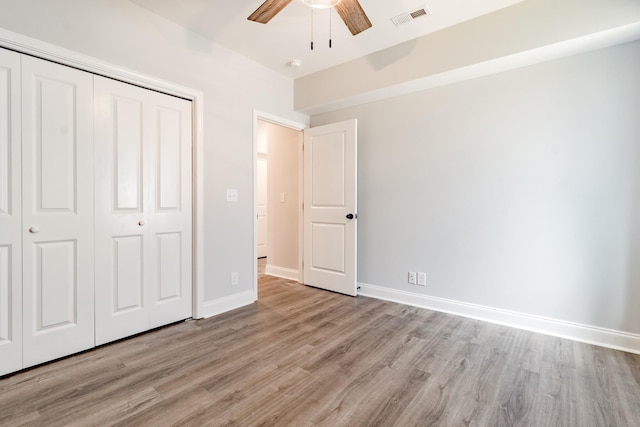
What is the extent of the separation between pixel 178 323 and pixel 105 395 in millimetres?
1017

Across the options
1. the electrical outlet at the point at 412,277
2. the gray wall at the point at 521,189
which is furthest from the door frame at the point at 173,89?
the electrical outlet at the point at 412,277

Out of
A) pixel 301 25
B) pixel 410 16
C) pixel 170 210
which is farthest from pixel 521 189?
pixel 170 210

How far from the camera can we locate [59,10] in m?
1.97

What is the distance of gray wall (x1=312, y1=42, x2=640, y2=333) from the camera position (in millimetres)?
2248

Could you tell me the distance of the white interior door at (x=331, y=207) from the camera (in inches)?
137

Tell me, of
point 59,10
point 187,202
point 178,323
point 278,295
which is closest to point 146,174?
point 187,202

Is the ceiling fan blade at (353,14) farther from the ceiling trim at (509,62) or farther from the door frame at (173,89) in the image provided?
the door frame at (173,89)

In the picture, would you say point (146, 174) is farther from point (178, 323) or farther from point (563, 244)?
point (563, 244)

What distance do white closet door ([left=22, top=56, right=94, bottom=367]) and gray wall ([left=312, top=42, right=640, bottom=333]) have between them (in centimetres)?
269

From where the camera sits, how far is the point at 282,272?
4.39 meters

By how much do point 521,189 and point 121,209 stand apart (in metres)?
3.33

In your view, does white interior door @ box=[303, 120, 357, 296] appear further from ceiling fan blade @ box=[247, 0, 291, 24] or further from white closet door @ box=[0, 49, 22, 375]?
white closet door @ box=[0, 49, 22, 375]

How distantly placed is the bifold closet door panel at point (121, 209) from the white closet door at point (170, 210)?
0.05 meters

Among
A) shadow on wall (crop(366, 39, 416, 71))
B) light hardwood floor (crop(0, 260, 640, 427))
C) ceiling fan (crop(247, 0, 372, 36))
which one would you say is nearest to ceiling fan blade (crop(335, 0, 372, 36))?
ceiling fan (crop(247, 0, 372, 36))
